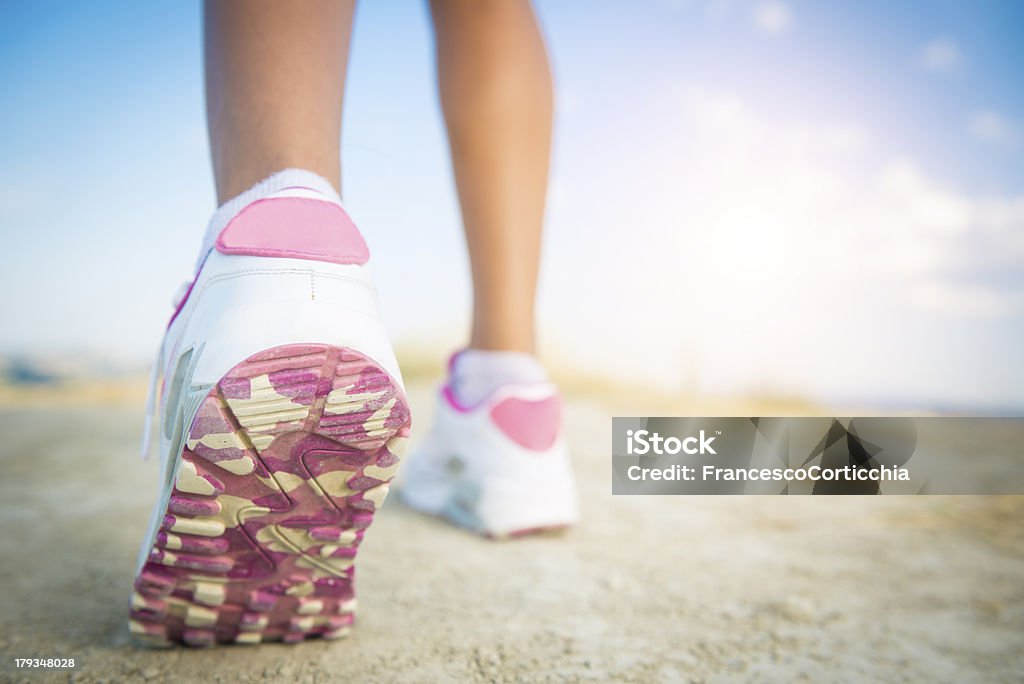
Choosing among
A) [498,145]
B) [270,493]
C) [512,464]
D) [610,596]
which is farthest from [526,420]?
[270,493]

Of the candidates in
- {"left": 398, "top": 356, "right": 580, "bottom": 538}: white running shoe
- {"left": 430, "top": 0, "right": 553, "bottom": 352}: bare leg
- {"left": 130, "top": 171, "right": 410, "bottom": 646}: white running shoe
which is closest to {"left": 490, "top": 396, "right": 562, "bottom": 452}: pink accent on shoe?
{"left": 398, "top": 356, "right": 580, "bottom": 538}: white running shoe

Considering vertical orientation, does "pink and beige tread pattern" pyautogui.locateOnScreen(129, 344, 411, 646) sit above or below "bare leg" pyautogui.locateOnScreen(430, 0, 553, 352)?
below

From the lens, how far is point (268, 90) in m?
0.67

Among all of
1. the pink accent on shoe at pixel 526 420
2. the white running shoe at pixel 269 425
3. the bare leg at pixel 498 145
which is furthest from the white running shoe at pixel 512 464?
the white running shoe at pixel 269 425

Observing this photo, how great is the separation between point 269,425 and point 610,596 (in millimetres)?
591

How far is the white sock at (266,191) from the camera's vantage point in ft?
2.14

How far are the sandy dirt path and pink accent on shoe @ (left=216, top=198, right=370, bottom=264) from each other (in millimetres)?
394

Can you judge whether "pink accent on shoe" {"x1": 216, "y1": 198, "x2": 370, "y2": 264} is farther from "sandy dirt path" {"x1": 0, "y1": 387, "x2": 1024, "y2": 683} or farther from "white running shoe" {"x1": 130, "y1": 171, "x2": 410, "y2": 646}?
"sandy dirt path" {"x1": 0, "y1": 387, "x2": 1024, "y2": 683}

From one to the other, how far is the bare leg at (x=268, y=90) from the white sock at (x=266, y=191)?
1 cm

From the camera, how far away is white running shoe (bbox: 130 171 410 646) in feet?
1.86

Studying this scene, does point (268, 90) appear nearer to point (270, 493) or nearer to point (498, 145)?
point (270, 493)

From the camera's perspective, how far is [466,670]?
700 mm

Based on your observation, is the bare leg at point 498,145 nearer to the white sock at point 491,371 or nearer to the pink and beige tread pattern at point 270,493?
the white sock at point 491,371

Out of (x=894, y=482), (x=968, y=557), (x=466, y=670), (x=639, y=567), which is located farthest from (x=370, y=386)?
(x=894, y=482)
